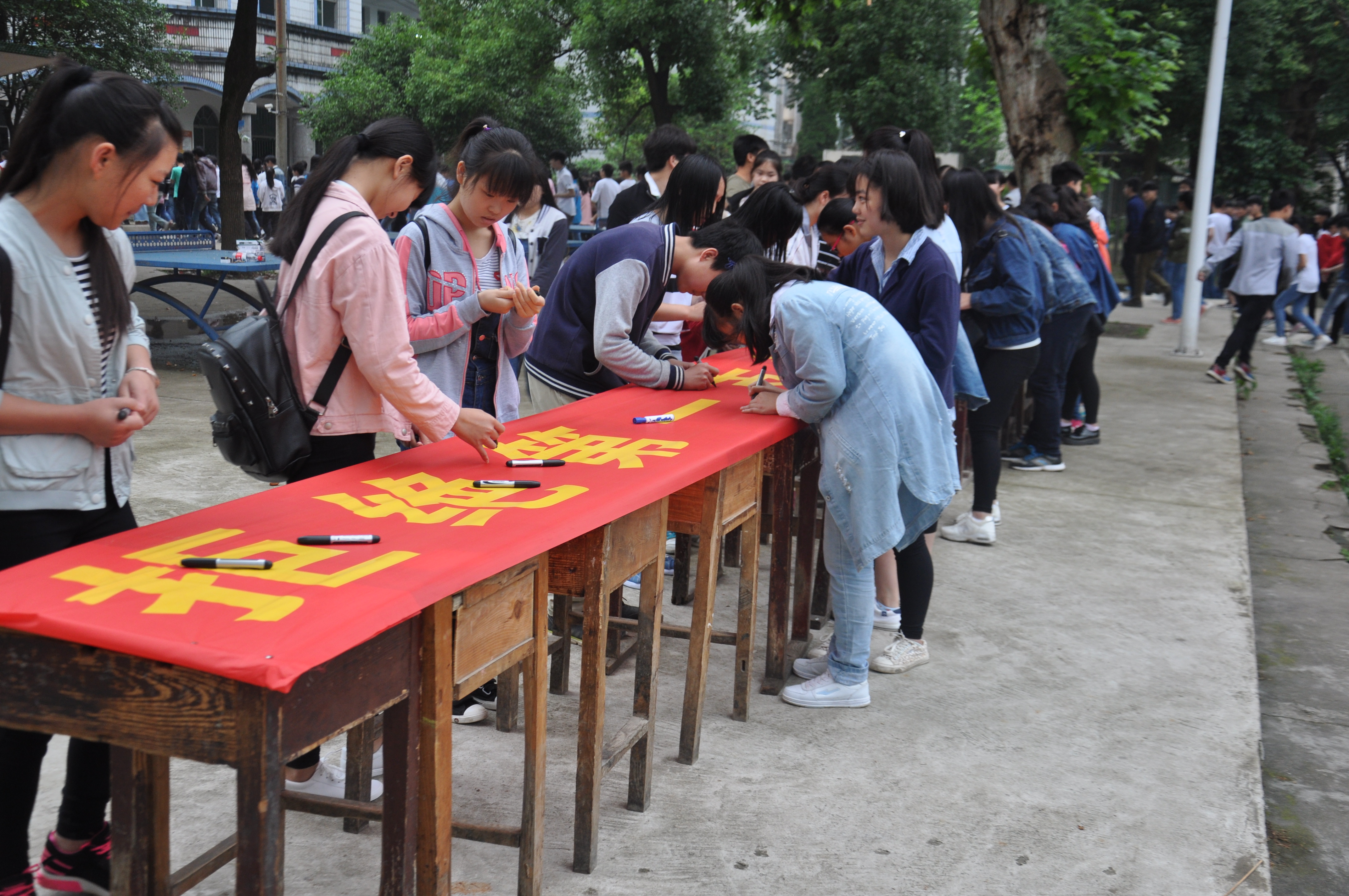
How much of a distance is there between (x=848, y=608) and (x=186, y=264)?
18.9 ft

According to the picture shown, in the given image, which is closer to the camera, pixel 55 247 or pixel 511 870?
pixel 55 247

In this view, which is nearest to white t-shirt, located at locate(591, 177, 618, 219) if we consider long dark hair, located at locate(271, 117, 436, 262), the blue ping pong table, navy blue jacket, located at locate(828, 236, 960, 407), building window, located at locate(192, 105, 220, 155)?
the blue ping pong table

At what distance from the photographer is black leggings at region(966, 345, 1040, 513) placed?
189 inches

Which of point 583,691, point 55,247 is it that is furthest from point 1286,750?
point 55,247

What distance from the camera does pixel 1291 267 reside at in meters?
9.09

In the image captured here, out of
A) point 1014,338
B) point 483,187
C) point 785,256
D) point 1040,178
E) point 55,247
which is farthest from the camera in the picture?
point 1040,178

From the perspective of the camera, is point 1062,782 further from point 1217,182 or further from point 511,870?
point 1217,182

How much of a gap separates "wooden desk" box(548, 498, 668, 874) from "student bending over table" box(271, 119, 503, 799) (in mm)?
338

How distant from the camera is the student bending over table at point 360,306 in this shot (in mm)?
2264

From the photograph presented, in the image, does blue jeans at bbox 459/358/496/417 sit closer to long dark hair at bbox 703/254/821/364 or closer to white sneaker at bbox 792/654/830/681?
long dark hair at bbox 703/254/821/364

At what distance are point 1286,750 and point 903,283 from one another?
1.82m

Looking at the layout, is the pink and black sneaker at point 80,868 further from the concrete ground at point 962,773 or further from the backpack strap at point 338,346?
the backpack strap at point 338,346

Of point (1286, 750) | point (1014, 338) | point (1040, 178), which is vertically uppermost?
point (1040, 178)

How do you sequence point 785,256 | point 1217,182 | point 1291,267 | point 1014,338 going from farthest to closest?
point 1217,182, point 1291,267, point 1014,338, point 785,256
